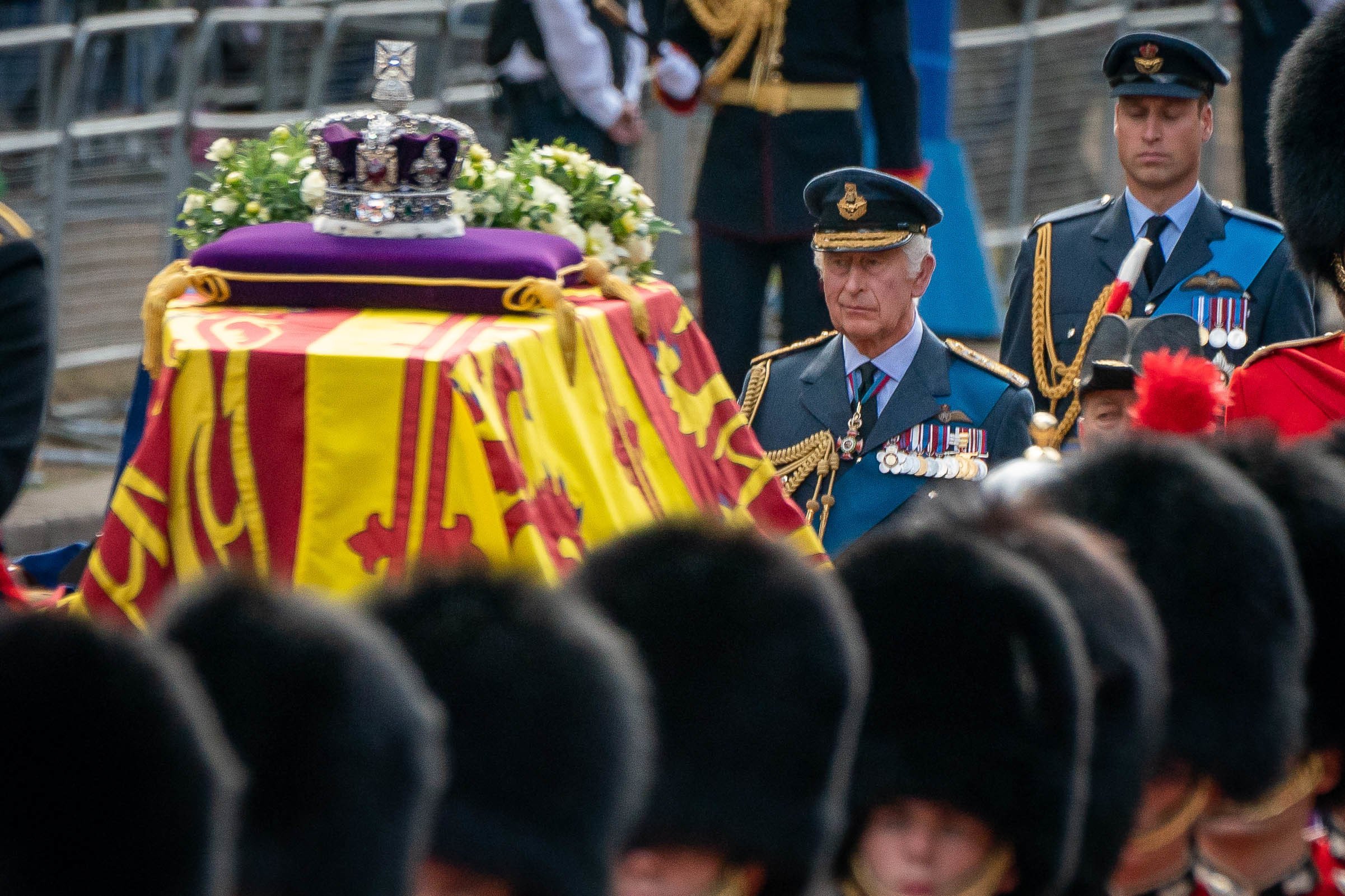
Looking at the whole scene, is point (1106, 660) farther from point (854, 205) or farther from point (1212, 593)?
point (854, 205)

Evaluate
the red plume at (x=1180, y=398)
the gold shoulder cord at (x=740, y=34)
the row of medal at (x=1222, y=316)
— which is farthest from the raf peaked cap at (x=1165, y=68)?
the red plume at (x=1180, y=398)

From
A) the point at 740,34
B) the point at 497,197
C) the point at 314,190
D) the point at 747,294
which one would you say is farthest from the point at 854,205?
the point at 740,34

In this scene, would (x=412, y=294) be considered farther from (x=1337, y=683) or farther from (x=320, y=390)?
(x=1337, y=683)

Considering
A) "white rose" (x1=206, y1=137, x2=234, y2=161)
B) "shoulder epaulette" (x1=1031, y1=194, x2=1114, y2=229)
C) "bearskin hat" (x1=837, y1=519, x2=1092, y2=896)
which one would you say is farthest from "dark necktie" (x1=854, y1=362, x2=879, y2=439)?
"bearskin hat" (x1=837, y1=519, x2=1092, y2=896)

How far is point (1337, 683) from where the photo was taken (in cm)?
289

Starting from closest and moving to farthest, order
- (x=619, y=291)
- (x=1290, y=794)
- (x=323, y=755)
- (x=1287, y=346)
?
(x=323, y=755)
(x=1290, y=794)
(x=1287, y=346)
(x=619, y=291)

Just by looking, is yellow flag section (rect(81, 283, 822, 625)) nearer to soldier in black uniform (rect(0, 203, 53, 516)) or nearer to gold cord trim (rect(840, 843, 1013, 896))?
soldier in black uniform (rect(0, 203, 53, 516))

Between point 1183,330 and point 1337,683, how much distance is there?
231cm

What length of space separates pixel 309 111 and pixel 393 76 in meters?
4.58

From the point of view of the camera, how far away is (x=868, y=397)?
188 inches

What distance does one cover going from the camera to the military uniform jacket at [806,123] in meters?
6.65

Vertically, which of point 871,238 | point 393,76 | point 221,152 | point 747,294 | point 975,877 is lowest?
point 747,294

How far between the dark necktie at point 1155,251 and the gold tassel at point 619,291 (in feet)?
5.62

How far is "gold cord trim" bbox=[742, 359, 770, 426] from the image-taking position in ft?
16.3
